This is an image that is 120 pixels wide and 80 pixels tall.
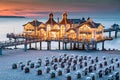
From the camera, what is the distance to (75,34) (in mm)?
54719

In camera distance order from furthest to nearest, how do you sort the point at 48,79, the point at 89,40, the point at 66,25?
the point at 66,25 → the point at 89,40 → the point at 48,79

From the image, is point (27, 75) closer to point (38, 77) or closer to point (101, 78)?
point (38, 77)

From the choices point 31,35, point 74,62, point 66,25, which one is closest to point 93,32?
point 66,25

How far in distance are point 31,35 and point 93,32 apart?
13358 millimetres

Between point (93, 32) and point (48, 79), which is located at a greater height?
point (93, 32)

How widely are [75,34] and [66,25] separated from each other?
161 inches

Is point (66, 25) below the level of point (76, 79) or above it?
above

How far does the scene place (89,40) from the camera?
51.6 m

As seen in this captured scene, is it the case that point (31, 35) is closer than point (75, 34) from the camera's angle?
No

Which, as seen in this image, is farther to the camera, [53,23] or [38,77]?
[53,23]

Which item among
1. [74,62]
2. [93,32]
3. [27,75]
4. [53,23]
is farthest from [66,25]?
[27,75]

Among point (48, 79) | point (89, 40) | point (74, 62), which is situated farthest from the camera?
point (89, 40)

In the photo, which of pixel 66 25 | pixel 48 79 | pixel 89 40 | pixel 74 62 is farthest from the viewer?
pixel 66 25

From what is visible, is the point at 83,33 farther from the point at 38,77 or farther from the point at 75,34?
the point at 38,77
